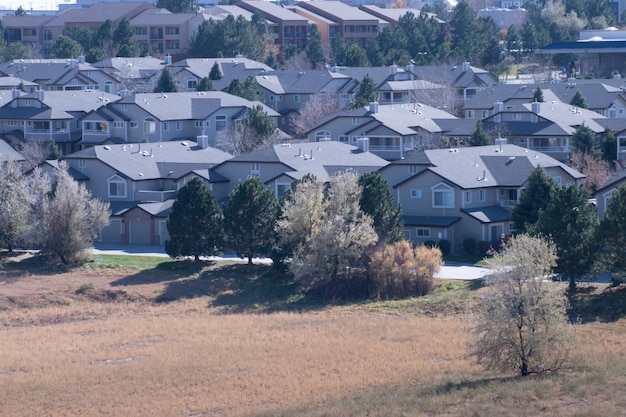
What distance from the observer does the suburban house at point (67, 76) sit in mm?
99863

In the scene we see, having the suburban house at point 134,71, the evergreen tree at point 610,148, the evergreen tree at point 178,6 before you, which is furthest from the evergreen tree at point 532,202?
the evergreen tree at point 178,6

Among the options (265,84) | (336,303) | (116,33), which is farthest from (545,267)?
(116,33)

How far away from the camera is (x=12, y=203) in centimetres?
5622

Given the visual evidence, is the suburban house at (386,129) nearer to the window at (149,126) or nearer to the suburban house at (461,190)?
the window at (149,126)

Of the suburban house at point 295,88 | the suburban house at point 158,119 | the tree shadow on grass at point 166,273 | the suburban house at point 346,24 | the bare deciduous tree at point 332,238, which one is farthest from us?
the suburban house at point 346,24

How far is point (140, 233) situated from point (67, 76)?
45.1 metres

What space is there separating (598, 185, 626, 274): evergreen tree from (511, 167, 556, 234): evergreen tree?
17.4 ft

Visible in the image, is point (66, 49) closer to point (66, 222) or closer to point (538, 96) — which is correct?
point (538, 96)

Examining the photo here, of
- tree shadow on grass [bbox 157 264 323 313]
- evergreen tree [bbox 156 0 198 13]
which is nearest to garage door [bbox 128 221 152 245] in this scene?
tree shadow on grass [bbox 157 264 323 313]

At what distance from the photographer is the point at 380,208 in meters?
49.6

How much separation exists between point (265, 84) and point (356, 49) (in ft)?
60.6

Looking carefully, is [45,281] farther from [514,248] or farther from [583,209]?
[514,248]

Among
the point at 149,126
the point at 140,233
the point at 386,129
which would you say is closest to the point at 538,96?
the point at 386,129

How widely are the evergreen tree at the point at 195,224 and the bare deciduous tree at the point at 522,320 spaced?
69.9 ft
